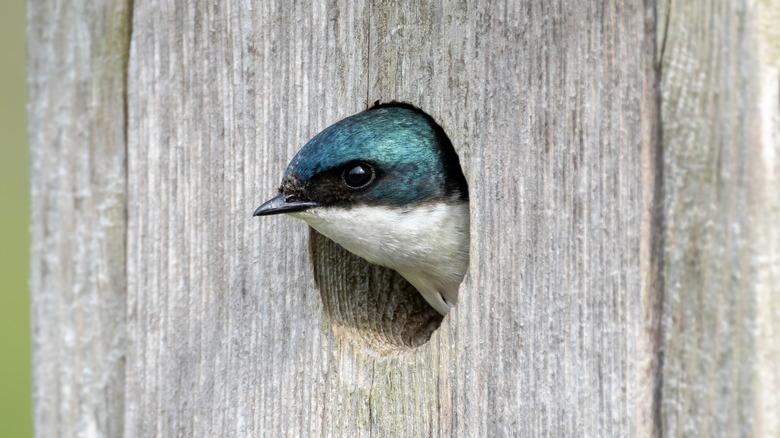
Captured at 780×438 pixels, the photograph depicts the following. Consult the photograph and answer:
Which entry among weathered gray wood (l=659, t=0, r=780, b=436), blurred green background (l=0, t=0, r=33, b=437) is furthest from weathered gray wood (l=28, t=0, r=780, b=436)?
blurred green background (l=0, t=0, r=33, b=437)

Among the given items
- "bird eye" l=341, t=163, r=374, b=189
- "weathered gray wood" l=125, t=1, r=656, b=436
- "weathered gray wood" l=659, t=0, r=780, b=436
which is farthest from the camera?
"bird eye" l=341, t=163, r=374, b=189

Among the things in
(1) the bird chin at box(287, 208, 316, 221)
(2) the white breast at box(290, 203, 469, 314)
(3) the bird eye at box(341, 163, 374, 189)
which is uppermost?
(3) the bird eye at box(341, 163, 374, 189)

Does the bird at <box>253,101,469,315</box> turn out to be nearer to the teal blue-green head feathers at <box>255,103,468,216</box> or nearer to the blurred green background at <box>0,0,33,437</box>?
the teal blue-green head feathers at <box>255,103,468,216</box>

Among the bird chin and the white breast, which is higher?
the bird chin

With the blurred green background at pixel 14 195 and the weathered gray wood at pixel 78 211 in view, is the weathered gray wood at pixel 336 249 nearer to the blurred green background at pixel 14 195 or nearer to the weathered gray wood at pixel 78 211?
the weathered gray wood at pixel 78 211

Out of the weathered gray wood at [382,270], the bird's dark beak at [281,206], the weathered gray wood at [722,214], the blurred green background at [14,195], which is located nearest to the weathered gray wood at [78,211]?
the weathered gray wood at [382,270]

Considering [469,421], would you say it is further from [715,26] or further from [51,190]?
[51,190]

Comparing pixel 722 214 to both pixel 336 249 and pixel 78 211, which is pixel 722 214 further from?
pixel 78 211

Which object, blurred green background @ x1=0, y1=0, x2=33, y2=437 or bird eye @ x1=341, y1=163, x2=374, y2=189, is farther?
blurred green background @ x1=0, y1=0, x2=33, y2=437

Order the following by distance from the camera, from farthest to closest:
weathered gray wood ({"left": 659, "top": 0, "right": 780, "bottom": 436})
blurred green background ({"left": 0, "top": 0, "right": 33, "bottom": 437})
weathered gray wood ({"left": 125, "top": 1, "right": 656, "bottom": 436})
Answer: blurred green background ({"left": 0, "top": 0, "right": 33, "bottom": 437}) → weathered gray wood ({"left": 125, "top": 1, "right": 656, "bottom": 436}) → weathered gray wood ({"left": 659, "top": 0, "right": 780, "bottom": 436})
